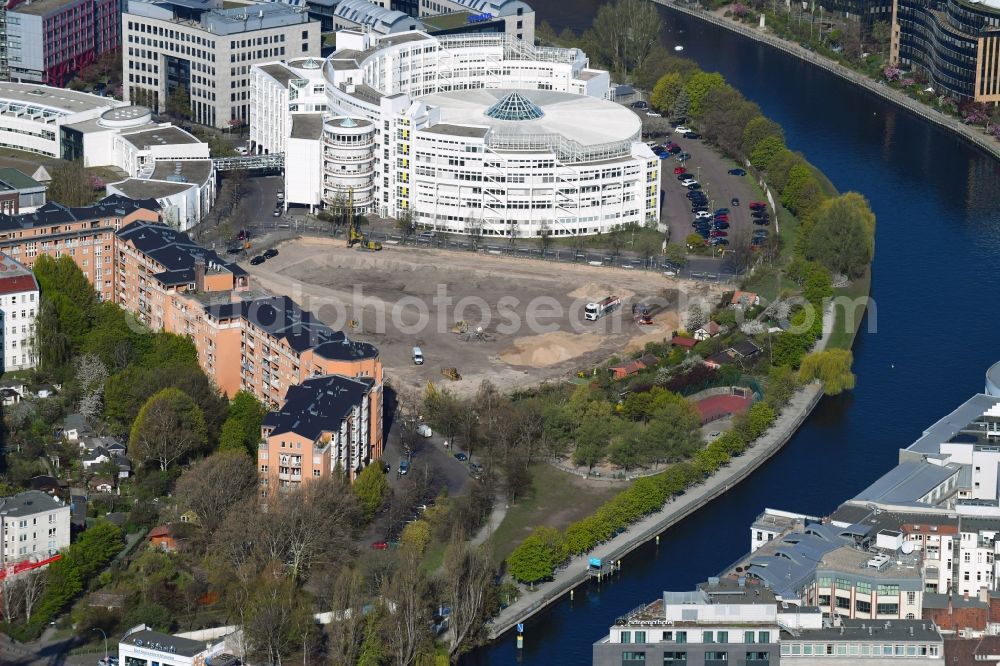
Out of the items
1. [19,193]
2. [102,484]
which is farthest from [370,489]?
[19,193]

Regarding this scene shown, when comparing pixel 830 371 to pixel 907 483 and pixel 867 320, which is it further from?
pixel 907 483

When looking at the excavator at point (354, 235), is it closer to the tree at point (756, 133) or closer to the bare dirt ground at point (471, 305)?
the bare dirt ground at point (471, 305)

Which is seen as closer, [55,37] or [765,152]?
[765,152]

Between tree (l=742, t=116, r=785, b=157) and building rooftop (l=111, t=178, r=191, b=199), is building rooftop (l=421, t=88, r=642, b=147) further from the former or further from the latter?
building rooftop (l=111, t=178, r=191, b=199)

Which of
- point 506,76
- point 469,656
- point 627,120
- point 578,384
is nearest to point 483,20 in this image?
point 506,76

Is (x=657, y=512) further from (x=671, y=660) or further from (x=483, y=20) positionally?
(x=483, y=20)

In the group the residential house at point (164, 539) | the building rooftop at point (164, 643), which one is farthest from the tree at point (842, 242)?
the building rooftop at point (164, 643)
